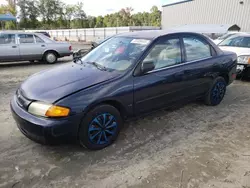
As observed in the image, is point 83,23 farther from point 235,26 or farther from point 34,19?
point 235,26

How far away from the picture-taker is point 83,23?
6316cm

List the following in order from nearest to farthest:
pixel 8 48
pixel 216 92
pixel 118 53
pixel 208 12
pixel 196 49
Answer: pixel 118 53, pixel 196 49, pixel 216 92, pixel 8 48, pixel 208 12

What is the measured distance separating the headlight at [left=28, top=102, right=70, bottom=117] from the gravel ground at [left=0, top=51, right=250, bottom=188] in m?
0.65

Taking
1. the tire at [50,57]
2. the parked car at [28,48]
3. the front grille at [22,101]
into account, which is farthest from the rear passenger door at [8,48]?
the front grille at [22,101]

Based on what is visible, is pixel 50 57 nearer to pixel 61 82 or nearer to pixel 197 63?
pixel 61 82

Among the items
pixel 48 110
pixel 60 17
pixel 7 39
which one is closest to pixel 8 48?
pixel 7 39

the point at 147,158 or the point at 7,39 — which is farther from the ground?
the point at 7,39

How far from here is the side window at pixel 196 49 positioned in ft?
12.6

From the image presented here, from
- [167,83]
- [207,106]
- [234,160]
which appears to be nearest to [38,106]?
[167,83]

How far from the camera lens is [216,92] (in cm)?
452

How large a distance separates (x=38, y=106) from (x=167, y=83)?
195 centimetres

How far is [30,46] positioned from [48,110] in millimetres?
7581

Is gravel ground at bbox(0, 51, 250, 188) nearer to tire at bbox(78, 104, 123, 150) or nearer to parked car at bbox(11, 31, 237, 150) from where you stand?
tire at bbox(78, 104, 123, 150)

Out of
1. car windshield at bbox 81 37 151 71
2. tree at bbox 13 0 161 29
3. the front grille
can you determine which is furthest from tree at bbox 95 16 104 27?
the front grille
